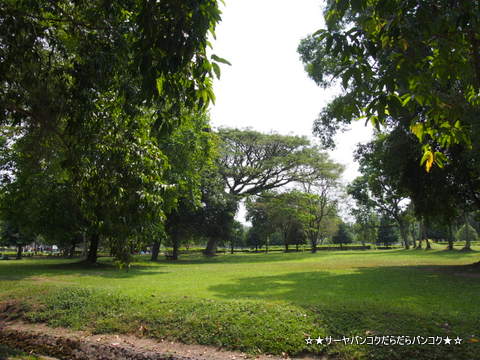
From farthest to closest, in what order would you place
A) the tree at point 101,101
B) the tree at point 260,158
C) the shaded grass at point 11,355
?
the tree at point 260,158 → the shaded grass at point 11,355 → the tree at point 101,101

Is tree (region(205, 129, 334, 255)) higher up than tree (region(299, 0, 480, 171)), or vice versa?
tree (region(205, 129, 334, 255))

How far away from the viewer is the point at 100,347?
7680mm

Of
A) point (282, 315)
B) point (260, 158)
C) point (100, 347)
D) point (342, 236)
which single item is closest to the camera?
point (100, 347)

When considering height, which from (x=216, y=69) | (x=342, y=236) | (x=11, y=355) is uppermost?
(x=216, y=69)

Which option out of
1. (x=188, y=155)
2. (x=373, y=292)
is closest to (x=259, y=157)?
(x=188, y=155)

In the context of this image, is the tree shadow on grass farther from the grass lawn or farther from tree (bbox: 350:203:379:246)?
tree (bbox: 350:203:379:246)

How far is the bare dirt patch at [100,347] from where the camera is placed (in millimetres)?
7066

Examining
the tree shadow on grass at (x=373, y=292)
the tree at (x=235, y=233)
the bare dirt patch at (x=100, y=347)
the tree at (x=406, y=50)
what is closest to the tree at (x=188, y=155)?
the tree shadow on grass at (x=373, y=292)

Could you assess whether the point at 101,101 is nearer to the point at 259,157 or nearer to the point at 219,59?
the point at 219,59

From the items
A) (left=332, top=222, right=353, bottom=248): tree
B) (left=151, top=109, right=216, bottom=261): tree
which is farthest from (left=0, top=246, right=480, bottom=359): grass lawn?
(left=332, top=222, right=353, bottom=248): tree

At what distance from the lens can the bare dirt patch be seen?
7.07m

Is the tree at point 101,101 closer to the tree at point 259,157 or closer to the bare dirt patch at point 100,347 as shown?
the bare dirt patch at point 100,347

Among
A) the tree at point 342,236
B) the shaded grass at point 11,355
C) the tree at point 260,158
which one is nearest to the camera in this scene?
the shaded grass at point 11,355

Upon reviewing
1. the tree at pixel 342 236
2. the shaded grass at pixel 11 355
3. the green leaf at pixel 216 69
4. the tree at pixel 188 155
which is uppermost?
the tree at pixel 188 155
